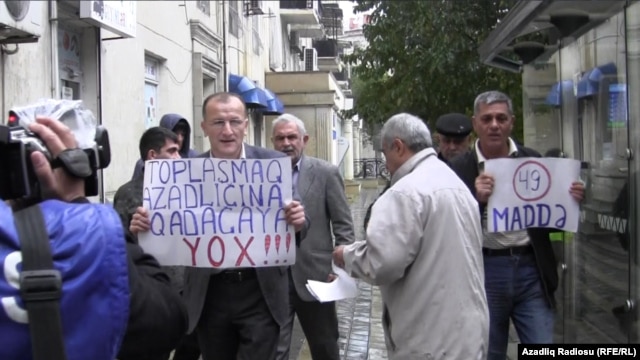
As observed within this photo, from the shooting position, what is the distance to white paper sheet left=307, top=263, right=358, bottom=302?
13.1ft

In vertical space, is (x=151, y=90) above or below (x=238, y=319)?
above

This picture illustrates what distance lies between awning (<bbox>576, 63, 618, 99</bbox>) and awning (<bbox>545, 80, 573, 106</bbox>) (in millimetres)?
249

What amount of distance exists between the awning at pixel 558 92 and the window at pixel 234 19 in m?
15.0

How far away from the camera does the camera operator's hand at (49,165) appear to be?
1942 millimetres

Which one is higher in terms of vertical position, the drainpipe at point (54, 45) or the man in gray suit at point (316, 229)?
the drainpipe at point (54, 45)

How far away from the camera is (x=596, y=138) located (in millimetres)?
5199

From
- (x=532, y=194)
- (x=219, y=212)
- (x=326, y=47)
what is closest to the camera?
(x=219, y=212)

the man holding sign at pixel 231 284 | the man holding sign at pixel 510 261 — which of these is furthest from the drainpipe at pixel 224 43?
the man holding sign at pixel 231 284

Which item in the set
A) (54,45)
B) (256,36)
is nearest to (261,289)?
(54,45)

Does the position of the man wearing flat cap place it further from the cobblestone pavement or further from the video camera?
the video camera

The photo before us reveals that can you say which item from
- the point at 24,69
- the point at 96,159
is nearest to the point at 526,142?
the point at 24,69

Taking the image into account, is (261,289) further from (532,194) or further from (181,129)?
(181,129)

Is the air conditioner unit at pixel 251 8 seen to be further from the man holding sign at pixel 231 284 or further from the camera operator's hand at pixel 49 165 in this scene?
the camera operator's hand at pixel 49 165

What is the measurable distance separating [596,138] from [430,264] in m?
2.47
